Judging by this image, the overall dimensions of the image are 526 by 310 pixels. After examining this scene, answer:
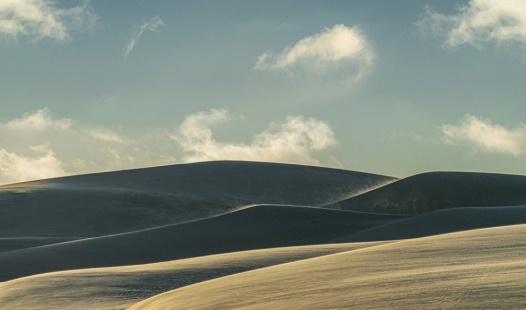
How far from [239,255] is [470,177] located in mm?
56916

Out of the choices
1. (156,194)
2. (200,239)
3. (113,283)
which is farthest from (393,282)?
(156,194)

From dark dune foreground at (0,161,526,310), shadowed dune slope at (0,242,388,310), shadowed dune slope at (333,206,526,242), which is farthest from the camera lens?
shadowed dune slope at (333,206,526,242)

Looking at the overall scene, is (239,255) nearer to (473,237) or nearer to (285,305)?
(473,237)

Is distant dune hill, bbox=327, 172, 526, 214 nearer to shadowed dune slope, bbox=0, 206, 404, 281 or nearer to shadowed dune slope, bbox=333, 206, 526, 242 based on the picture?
shadowed dune slope, bbox=0, 206, 404, 281

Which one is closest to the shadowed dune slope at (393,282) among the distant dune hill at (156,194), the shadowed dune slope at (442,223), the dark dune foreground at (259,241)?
the dark dune foreground at (259,241)

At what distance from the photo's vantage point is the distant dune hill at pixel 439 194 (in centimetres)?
7569

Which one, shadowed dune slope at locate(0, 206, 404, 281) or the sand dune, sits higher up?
the sand dune

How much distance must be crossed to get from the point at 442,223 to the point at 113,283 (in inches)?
1099

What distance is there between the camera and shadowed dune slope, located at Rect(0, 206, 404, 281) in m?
35.6

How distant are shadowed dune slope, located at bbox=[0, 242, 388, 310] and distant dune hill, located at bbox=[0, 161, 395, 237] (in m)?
38.7

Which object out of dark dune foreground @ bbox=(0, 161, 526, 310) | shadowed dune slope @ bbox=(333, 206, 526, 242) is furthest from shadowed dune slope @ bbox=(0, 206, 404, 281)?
shadowed dune slope @ bbox=(333, 206, 526, 242)

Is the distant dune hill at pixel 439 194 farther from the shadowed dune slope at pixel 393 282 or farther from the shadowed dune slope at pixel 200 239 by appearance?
the shadowed dune slope at pixel 393 282

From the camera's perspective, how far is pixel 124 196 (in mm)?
77062

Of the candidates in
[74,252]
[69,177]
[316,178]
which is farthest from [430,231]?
[69,177]
